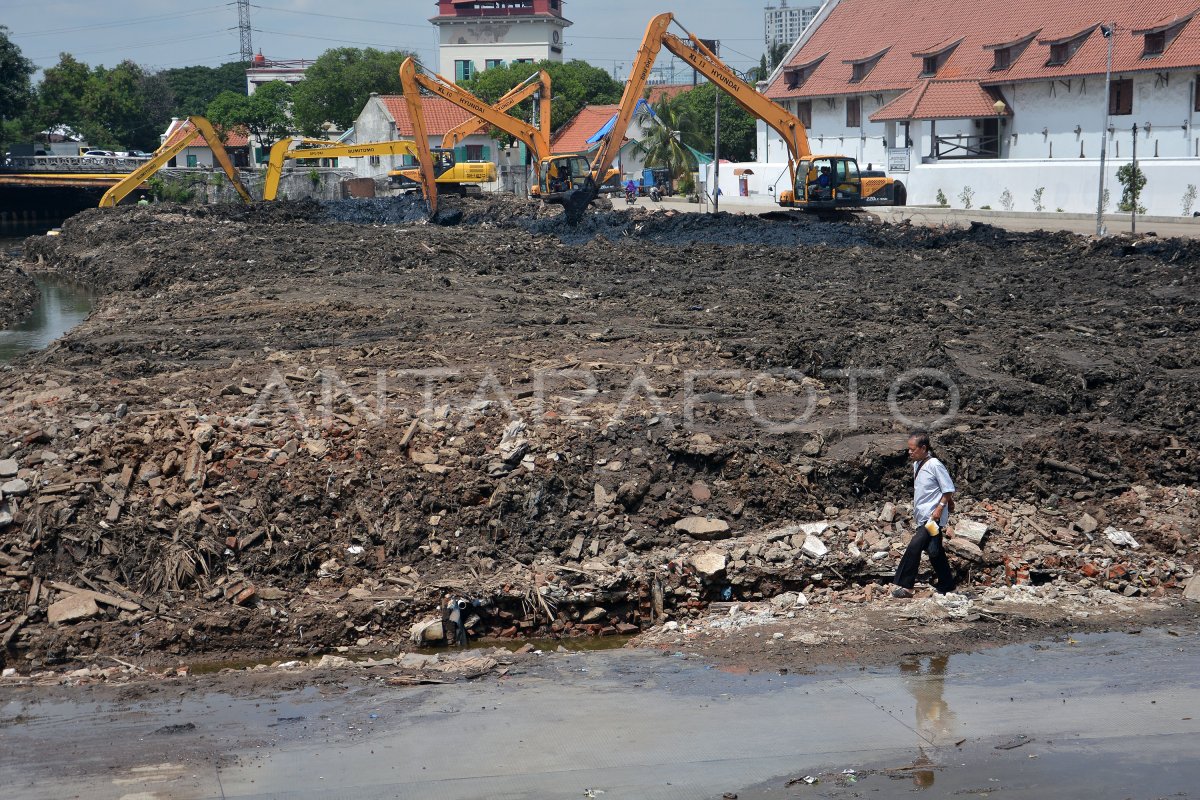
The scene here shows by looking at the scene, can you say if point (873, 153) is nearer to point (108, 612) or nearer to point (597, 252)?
point (597, 252)

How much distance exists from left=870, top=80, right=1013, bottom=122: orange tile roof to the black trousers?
37.7 meters

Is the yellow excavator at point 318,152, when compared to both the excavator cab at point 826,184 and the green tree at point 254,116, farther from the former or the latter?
the green tree at point 254,116

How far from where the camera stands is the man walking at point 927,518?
28.4 ft

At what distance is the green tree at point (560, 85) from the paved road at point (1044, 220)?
4205 cm

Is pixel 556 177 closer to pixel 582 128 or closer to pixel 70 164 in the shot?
pixel 582 128

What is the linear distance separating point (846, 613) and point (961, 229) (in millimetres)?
21069

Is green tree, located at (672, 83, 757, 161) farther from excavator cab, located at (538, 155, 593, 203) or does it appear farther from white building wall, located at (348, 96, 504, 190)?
excavator cab, located at (538, 155, 593, 203)

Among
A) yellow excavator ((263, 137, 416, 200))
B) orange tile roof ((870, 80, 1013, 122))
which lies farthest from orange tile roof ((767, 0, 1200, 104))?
Answer: yellow excavator ((263, 137, 416, 200))

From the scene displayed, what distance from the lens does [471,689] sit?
747 centimetres

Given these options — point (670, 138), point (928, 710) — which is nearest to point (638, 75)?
point (928, 710)

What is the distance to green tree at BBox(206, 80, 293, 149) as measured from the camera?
269 ft

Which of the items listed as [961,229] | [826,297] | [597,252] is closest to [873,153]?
[961,229]

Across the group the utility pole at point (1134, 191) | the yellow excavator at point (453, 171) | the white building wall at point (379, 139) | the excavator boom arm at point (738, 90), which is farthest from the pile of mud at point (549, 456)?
the white building wall at point (379, 139)

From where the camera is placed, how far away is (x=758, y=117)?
33.1 m
